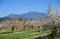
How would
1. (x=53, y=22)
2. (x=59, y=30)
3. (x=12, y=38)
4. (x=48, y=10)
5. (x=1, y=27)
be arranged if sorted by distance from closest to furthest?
(x=59, y=30), (x=53, y=22), (x=48, y=10), (x=12, y=38), (x=1, y=27)

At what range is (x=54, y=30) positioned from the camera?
57.4 feet

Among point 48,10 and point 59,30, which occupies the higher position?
point 48,10

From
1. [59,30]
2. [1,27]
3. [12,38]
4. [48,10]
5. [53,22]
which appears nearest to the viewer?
[59,30]

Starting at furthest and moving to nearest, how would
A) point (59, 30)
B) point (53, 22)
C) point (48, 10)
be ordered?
point (48, 10)
point (53, 22)
point (59, 30)

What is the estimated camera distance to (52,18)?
19.2 metres

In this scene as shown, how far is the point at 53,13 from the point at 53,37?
9.72ft

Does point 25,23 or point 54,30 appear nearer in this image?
point 54,30

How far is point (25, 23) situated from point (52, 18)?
17560mm

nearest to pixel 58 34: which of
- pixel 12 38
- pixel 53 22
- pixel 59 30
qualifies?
pixel 59 30

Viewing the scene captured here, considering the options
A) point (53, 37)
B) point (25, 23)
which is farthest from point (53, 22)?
point (25, 23)

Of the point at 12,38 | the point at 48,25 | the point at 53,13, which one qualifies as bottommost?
the point at 12,38

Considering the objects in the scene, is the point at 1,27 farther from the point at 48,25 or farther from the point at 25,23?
the point at 48,25

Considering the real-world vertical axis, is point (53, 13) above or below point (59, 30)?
above

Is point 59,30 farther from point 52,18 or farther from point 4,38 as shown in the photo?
point 4,38
